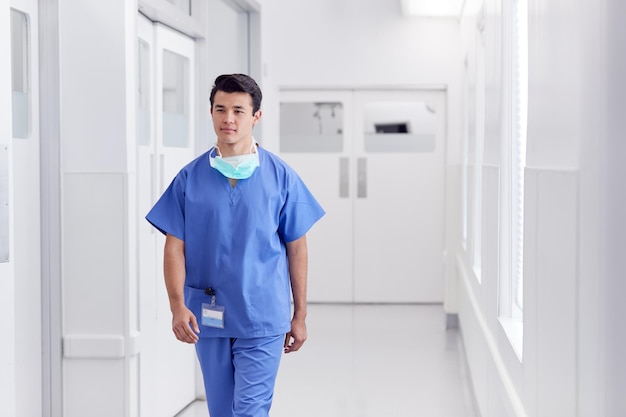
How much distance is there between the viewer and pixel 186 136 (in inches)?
203

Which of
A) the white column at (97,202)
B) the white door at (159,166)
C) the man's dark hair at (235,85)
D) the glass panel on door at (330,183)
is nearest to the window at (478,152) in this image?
the white door at (159,166)

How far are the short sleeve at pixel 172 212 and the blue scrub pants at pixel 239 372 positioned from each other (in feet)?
1.29

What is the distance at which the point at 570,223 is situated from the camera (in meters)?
2.06

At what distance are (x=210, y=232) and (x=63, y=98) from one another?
1.13m

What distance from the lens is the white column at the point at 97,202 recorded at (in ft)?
13.0

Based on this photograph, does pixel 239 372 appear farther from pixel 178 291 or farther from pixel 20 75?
pixel 20 75

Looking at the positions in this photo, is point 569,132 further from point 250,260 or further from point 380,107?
point 380,107

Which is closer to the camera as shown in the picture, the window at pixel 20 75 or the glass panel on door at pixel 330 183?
the window at pixel 20 75

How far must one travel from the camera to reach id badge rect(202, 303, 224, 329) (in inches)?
126

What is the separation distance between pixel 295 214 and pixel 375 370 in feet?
9.99

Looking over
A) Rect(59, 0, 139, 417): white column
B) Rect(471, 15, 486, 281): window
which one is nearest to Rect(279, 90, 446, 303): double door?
Rect(471, 15, 486, 281): window

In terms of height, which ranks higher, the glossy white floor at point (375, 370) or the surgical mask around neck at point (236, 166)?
the surgical mask around neck at point (236, 166)

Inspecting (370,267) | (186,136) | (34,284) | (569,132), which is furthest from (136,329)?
(370,267)

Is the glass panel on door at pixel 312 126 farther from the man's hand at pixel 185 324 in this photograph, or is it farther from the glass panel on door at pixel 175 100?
the man's hand at pixel 185 324
